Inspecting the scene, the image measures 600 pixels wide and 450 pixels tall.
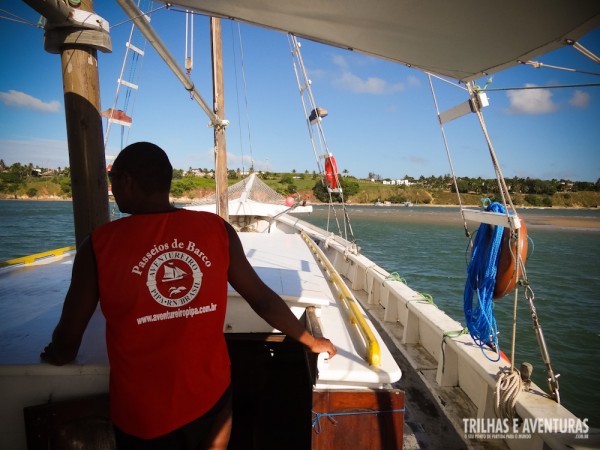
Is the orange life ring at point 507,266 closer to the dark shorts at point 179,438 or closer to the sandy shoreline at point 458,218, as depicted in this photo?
the dark shorts at point 179,438

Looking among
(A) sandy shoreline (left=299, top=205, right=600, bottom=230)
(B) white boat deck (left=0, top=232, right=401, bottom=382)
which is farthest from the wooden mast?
(A) sandy shoreline (left=299, top=205, right=600, bottom=230)

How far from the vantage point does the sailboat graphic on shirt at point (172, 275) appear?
3.69 feet

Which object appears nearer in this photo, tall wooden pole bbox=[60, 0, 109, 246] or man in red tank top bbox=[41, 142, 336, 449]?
man in red tank top bbox=[41, 142, 336, 449]

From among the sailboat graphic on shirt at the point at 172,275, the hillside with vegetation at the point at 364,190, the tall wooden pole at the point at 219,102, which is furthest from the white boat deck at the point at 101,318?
the hillside with vegetation at the point at 364,190

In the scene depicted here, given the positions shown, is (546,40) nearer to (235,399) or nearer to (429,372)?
(429,372)

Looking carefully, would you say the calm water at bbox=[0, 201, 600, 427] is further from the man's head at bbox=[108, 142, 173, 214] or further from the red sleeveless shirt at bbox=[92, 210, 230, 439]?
the man's head at bbox=[108, 142, 173, 214]

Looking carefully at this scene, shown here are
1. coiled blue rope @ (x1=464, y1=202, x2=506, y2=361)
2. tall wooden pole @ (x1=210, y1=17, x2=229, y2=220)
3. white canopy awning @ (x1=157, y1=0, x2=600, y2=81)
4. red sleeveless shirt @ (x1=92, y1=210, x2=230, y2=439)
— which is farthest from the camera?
tall wooden pole @ (x1=210, y1=17, x2=229, y2=220)

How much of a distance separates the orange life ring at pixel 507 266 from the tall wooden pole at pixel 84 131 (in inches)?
115

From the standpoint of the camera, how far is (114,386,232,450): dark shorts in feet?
3.89

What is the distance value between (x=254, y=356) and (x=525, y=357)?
6.50 meters

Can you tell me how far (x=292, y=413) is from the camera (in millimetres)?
2766

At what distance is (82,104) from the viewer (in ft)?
5.74

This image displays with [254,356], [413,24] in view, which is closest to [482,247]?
[413,24]

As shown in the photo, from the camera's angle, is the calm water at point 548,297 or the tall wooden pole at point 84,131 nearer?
the tall wooden pole at point 84,131
